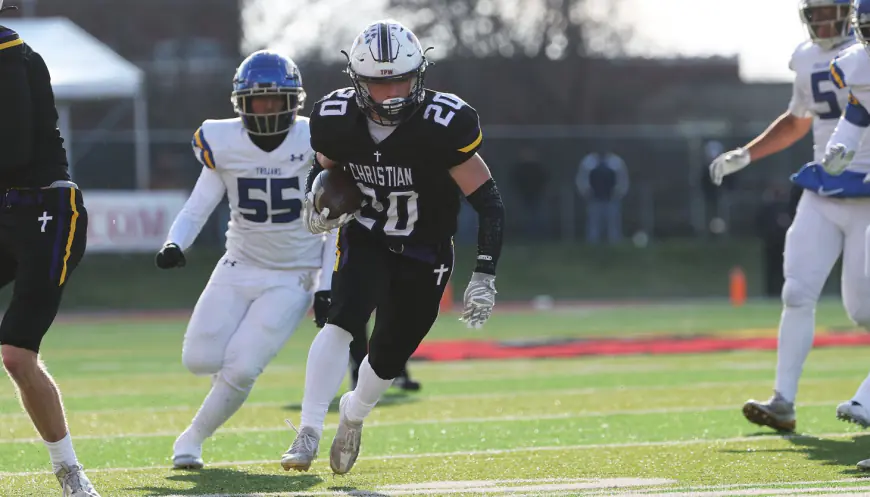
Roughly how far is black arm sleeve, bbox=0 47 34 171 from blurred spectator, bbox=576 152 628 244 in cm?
1518

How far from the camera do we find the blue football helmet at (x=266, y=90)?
256 inches

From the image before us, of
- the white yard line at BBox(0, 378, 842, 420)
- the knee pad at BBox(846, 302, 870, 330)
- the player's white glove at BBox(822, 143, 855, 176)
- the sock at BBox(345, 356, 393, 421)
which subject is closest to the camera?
the sock at BBox(345, 356, 393, 421)

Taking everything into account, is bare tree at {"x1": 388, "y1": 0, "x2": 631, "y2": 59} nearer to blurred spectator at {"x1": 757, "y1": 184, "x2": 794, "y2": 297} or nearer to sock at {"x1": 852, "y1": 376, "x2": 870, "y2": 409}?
blurred spectator at {"x1": 757, "y1": 184, "x2": 794, "y2": 297}

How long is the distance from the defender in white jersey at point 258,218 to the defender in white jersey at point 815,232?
2.02 meters

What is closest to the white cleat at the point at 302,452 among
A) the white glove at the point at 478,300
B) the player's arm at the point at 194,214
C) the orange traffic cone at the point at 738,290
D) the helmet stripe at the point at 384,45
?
the white glove at the point at 478,300

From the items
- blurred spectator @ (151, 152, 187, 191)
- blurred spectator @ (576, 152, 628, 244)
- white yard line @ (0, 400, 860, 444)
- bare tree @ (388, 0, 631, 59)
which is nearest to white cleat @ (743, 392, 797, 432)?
white yard line @ (0, 400, 860, 444)

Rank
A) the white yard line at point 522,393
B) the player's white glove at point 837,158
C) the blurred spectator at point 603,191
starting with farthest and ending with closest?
1. the blurred spectator at point 603,191
2. the white yard line at point 522,393
3. the player's white glove at point 837,158

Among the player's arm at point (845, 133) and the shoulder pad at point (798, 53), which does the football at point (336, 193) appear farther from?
the shoulder pad at point (798, 53)

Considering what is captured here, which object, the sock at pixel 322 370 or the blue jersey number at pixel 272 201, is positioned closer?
the sock at pixel 322 370

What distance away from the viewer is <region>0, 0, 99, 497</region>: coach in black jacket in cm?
486

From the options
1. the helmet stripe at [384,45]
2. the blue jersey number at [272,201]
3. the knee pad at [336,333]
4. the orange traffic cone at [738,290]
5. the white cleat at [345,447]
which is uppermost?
the helmet stripe at [384,45]

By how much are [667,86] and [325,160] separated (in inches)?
799

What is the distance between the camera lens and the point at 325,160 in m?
5.60

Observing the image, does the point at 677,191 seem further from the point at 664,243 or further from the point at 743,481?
the point at 743,481
